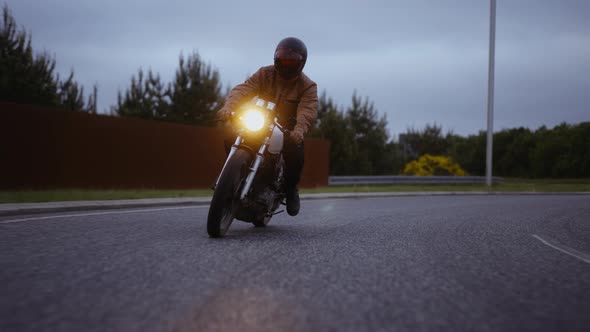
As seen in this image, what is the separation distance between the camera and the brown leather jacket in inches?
227

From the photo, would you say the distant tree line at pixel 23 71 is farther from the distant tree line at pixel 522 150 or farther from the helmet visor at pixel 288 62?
the distant tree line at pixel 522 150

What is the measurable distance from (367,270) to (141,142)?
12.9 metres

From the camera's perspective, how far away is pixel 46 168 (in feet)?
42.1

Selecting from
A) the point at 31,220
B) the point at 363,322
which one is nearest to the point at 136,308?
the point at 363,322

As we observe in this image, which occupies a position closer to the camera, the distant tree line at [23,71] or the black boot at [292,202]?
the black boot at [292,202]

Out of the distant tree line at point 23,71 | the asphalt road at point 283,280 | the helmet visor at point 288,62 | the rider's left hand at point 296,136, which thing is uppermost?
the distant tree line at point 23,71

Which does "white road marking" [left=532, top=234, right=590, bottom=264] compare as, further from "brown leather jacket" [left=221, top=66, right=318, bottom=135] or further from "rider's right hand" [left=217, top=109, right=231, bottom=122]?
"rider's right hand" [left=217, top=109, right=231, bottom=122]

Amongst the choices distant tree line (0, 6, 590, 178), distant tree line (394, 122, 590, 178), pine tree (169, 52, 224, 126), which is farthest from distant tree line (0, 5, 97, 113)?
distant tree line (394, 122, 590, 178)

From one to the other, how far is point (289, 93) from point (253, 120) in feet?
2.72

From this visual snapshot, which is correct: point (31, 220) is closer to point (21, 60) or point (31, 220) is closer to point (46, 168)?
point (46, 168)

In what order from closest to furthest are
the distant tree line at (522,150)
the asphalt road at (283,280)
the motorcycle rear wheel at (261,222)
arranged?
the asphalt road at (283,280) → the motorcycle rear wheel at (261,222) → the distant tree line at (522,150)

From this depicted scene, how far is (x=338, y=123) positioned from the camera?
33500 millimetres

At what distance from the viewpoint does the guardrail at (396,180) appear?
78.7 feet

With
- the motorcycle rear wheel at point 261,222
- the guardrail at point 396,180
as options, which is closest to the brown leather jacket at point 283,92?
the motorcycle rear wheel at point 261,222
